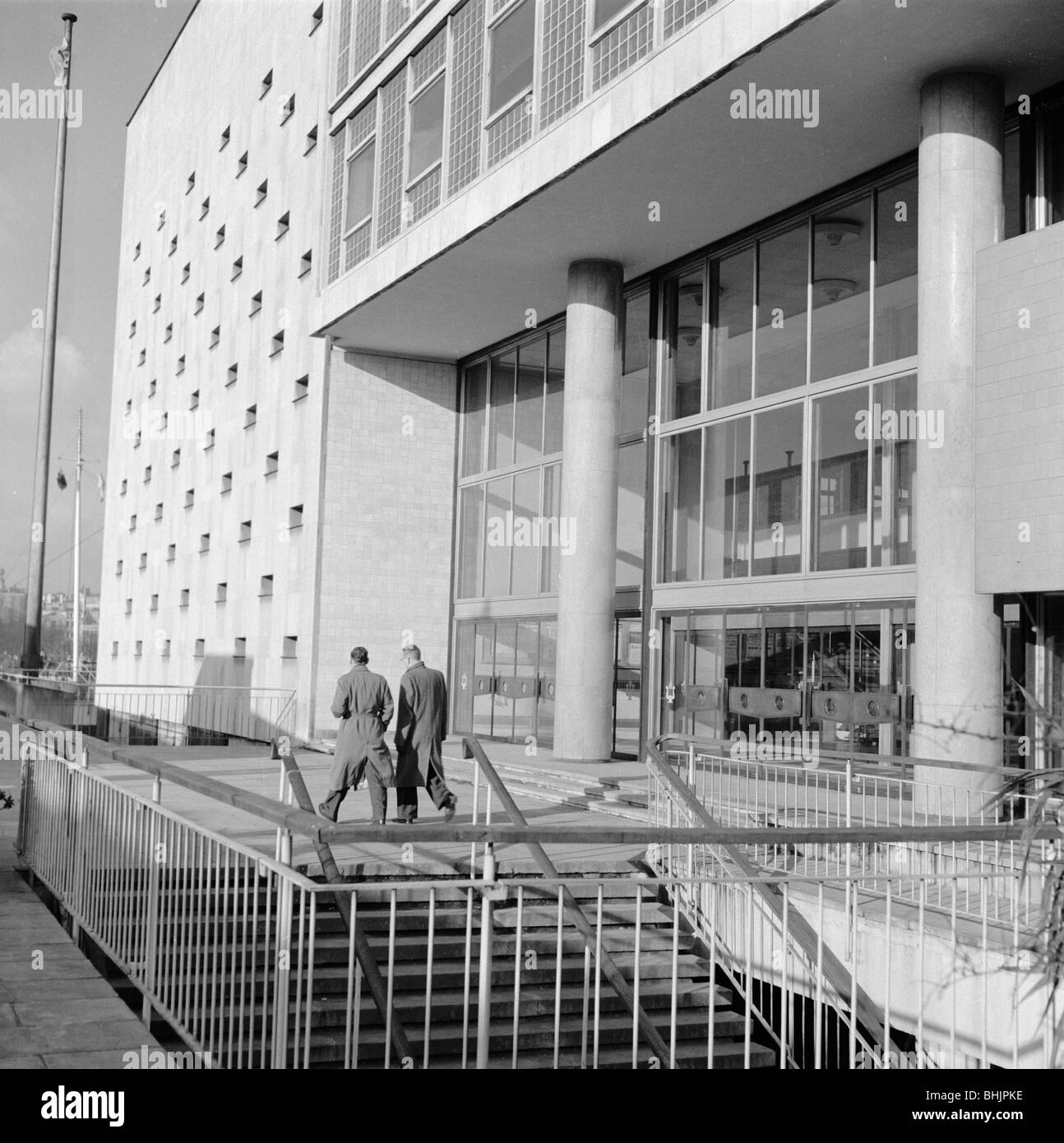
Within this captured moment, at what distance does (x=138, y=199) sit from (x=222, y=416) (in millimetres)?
17604

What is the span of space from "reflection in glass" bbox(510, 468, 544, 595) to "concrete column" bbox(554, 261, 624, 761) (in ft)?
12.4

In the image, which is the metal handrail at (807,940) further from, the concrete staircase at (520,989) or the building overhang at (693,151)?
the building overhang at (693,151)

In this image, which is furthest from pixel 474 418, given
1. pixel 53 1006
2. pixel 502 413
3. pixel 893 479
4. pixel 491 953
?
pixel 53 1006

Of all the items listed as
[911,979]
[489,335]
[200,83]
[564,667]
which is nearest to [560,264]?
[489,335]

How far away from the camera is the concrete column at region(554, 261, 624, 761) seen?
1992 cm

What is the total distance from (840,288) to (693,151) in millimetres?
2611

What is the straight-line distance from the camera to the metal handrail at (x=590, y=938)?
24.0 ft

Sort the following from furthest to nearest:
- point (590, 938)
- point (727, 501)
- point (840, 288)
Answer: point (727, 501) < point (840, 288) < point (590, 938)

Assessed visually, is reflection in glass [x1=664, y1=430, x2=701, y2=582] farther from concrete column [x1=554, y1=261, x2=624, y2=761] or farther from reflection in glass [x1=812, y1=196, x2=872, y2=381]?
reflection in glass [x1=812, y1=196, x2=872, y2=381]

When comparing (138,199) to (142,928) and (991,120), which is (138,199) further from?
(142,928)

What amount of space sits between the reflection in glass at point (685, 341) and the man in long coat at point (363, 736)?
970cm

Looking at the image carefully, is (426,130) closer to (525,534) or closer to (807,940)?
(525,534)

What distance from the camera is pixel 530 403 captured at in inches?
975

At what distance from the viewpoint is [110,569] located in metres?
45.6
